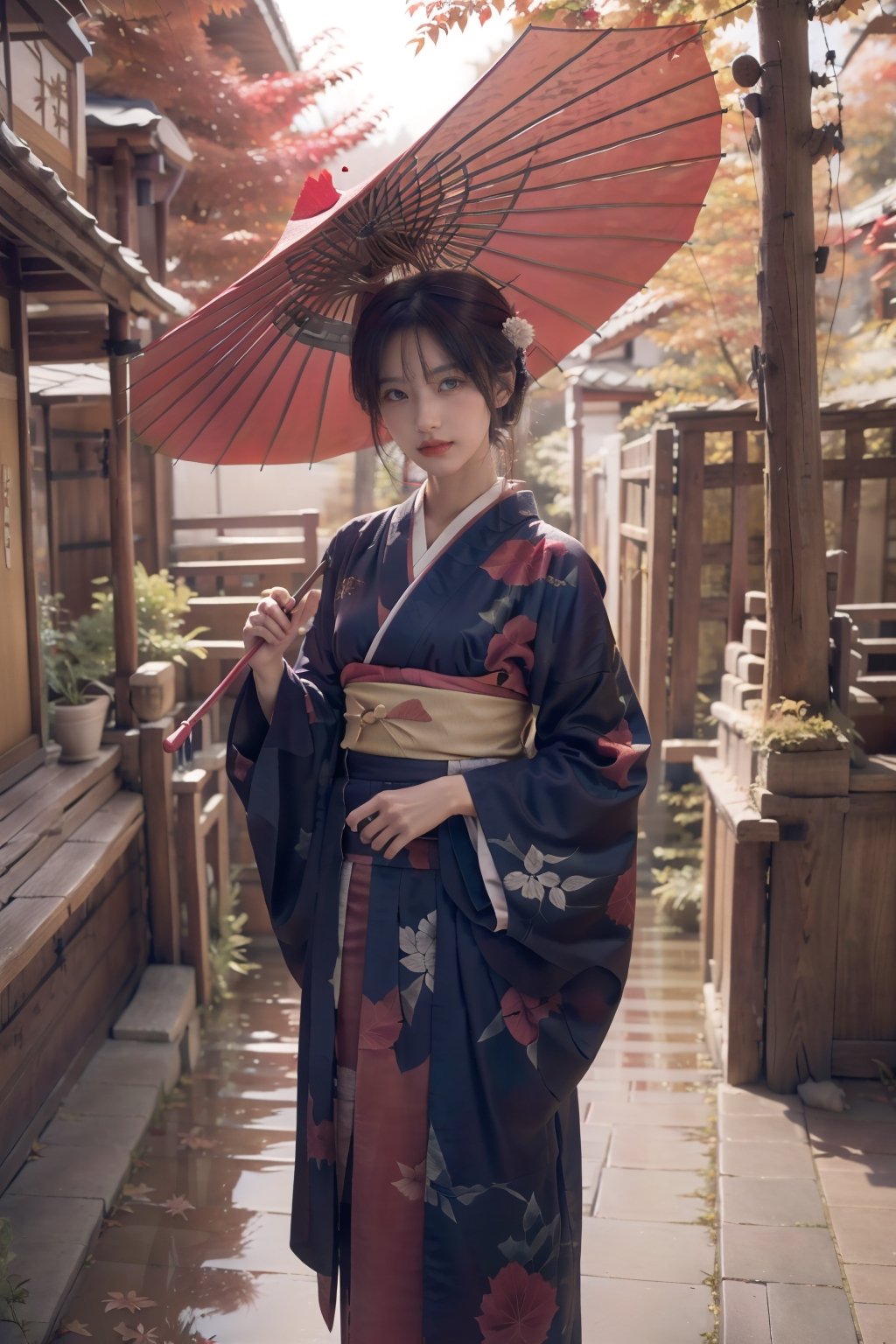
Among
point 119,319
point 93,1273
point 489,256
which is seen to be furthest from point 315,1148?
point 119,319

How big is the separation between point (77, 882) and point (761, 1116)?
252 cm

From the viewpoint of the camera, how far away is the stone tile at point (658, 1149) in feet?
14.5

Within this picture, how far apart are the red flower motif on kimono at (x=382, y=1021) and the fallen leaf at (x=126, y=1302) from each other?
1.62 metres

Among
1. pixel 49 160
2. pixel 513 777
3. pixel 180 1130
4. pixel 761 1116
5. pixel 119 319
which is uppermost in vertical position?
pixel 49 160

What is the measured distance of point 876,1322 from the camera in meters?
3.05

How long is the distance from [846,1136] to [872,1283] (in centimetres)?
87

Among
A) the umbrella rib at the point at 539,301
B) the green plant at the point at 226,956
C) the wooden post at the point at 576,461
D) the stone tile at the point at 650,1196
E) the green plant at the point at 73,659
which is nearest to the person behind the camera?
the umbrella rib at the point at 539,301

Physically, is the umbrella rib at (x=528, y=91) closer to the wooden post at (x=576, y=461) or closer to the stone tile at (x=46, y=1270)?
the stone tile at (x=46, y=1270)

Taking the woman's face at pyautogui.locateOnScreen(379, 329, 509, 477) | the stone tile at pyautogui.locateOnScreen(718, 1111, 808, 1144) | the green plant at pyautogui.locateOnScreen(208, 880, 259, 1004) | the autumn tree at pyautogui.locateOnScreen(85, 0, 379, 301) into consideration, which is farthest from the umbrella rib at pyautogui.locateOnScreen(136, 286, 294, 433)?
the autumn tree at pyautogui.locateOnScreen(85, 0, 379, 301)

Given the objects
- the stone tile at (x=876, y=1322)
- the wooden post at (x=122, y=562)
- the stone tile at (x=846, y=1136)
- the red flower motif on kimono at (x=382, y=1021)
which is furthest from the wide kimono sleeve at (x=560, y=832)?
the wooden post at (x=122, y=562)

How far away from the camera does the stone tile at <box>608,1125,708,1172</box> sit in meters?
4.43

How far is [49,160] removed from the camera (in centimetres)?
551

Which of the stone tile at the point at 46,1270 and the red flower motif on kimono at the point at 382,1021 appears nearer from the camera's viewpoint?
the red flower motif on kimono at the point at 382,1021

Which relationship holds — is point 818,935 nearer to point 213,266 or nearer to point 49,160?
point 49,160
